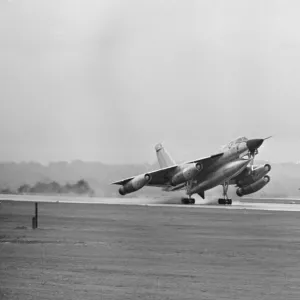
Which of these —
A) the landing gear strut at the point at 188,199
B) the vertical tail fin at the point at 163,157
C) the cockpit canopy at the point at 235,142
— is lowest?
the landing gear strut at the point at 188,199

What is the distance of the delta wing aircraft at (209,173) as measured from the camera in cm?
5991

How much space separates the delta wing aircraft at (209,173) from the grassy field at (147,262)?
28364mm

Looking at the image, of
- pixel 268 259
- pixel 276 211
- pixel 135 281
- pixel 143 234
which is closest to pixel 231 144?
pixel 276 211

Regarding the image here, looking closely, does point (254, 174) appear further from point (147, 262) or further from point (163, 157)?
point (147, 262)

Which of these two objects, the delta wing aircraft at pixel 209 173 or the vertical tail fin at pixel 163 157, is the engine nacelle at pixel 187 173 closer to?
the delta wing aircraft at pixel 209 173

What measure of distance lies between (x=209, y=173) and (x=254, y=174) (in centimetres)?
469

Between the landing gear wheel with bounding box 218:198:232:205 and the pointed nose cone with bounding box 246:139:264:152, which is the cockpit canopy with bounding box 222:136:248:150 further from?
the landing gear wheel with bounding box 218:198:232:205

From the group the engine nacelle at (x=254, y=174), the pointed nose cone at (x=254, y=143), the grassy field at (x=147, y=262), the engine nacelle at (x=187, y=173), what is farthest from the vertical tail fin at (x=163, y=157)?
the grassy field at (x=147, y=262)

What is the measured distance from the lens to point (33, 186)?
190 feet

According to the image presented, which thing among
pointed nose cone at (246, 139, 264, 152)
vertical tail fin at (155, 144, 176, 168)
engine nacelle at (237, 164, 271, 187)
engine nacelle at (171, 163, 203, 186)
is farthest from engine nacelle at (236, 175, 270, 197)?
pointed nose cone at (246, 139, 264, 152)

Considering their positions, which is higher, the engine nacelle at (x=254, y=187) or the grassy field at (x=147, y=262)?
the engine nacelle at (x=254, y=187)

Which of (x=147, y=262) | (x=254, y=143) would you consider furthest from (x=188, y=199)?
(x=147, y=262)

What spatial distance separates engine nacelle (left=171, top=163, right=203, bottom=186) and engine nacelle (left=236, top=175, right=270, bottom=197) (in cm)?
722

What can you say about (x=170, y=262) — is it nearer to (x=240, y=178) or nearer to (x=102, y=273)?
(x=102, y=273)
